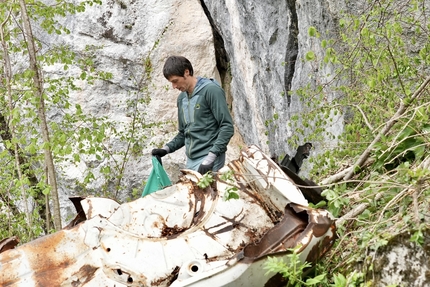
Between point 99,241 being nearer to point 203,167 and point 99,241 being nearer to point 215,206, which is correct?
point 215,206

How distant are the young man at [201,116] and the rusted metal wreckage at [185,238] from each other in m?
0.76

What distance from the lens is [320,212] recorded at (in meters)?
2.84

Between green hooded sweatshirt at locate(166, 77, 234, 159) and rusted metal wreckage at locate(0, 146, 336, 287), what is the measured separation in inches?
30.8

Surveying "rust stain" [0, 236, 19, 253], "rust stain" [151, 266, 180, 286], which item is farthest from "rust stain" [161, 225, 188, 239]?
"rust stain" [0, 236, 19, 253]

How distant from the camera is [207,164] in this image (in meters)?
4.19

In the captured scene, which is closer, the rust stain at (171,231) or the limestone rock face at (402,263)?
the limestone rock face at (402,263)

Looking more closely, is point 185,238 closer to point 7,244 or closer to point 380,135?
point 7,244

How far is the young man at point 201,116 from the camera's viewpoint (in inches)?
168

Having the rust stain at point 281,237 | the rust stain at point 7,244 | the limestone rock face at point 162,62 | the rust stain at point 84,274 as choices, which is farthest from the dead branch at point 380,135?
the limestone rock face at point 162,62

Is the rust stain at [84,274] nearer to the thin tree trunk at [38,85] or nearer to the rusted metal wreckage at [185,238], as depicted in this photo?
the rusted metal wreckage at [185,238]

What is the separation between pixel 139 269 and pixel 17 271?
662 mm

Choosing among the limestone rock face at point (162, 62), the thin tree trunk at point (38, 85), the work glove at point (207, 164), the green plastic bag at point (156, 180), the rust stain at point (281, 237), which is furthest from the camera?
the limestone rock face at point (162, 62)

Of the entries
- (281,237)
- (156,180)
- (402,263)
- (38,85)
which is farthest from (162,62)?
(402,263)

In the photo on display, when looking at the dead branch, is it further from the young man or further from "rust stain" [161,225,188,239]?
"rust stain" [161,225,188,239]
